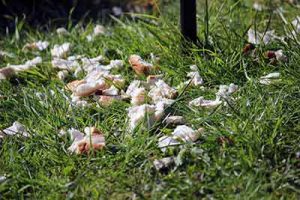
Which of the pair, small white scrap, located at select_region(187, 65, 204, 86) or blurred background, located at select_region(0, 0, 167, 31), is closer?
small white scrap, located at select_region(187, 65, 204, 86)

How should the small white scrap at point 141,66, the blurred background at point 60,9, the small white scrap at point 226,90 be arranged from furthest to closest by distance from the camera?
the blurred background at point 60,9
the small white scrap at point 141,66
the small white scrap at point 226,90

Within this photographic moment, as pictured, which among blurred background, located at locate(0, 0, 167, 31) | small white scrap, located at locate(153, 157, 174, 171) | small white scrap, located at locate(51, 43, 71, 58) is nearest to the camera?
small white scrap, located at locate(153, 157, 174, 171)

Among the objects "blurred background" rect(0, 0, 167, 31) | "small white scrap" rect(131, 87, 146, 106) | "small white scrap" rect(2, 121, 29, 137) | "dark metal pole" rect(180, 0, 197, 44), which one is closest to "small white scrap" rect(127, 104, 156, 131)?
"small white scrap" rect(131, 87, 146, 106)

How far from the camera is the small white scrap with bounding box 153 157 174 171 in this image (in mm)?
2510

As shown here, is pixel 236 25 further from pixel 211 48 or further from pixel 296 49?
pixel 296 49

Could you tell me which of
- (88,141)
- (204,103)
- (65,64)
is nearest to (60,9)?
(65,64)

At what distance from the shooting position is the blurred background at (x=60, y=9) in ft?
15.7

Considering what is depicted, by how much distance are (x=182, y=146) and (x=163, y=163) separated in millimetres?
122

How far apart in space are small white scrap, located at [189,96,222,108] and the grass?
35mm

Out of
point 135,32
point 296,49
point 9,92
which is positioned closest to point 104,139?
point 9,92

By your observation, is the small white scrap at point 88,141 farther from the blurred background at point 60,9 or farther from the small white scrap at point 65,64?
the blurred background at point 60,9


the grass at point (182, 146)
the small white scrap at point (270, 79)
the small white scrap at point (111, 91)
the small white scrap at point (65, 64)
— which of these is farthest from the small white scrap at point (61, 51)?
the small white scrap at point (270, 79)

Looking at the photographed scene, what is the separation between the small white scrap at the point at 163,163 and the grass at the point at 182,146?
0.02 m

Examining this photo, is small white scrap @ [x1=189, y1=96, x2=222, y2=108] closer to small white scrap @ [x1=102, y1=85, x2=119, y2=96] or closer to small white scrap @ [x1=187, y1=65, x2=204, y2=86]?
small white scrap @ [x1=187, y1=65, x2=204, y2=86]
